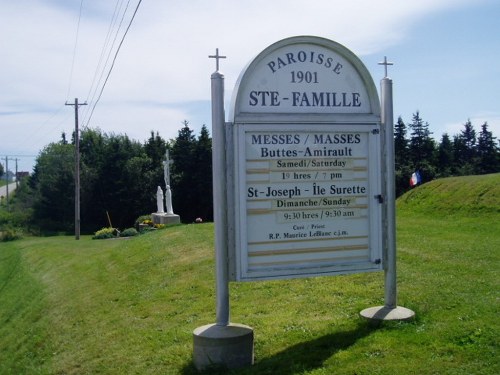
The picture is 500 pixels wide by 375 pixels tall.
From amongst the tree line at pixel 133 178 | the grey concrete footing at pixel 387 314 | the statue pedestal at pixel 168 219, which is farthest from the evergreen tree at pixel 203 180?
the grey concrete footing at pixel 387 314

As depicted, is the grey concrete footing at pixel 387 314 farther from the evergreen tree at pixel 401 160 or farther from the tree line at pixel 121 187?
the evergreen tree at pixel 401 160

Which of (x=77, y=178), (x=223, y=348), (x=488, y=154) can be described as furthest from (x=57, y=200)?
(x=223, y=348)

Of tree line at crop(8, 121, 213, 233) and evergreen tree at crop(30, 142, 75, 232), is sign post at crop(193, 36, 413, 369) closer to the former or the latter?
tree line at crop(8, 121, 213, 233)

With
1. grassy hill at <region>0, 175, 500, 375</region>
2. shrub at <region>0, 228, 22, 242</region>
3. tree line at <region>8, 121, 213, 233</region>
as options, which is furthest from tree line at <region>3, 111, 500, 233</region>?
grassy hill at <region>0, 175, 500, 375</region>

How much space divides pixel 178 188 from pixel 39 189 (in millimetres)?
14540

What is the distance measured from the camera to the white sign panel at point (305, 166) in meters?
6.21

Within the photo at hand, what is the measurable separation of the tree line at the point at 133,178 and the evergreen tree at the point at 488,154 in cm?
4

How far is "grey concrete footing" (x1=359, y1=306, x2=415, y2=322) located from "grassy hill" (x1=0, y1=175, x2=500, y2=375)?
103mm

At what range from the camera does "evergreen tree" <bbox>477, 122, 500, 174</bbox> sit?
203ft

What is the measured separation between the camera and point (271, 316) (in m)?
7.84

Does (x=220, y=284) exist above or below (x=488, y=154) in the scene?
below

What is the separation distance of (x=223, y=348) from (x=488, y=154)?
203 ft

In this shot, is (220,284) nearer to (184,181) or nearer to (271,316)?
(271,316)

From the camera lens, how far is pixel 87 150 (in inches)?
2694
